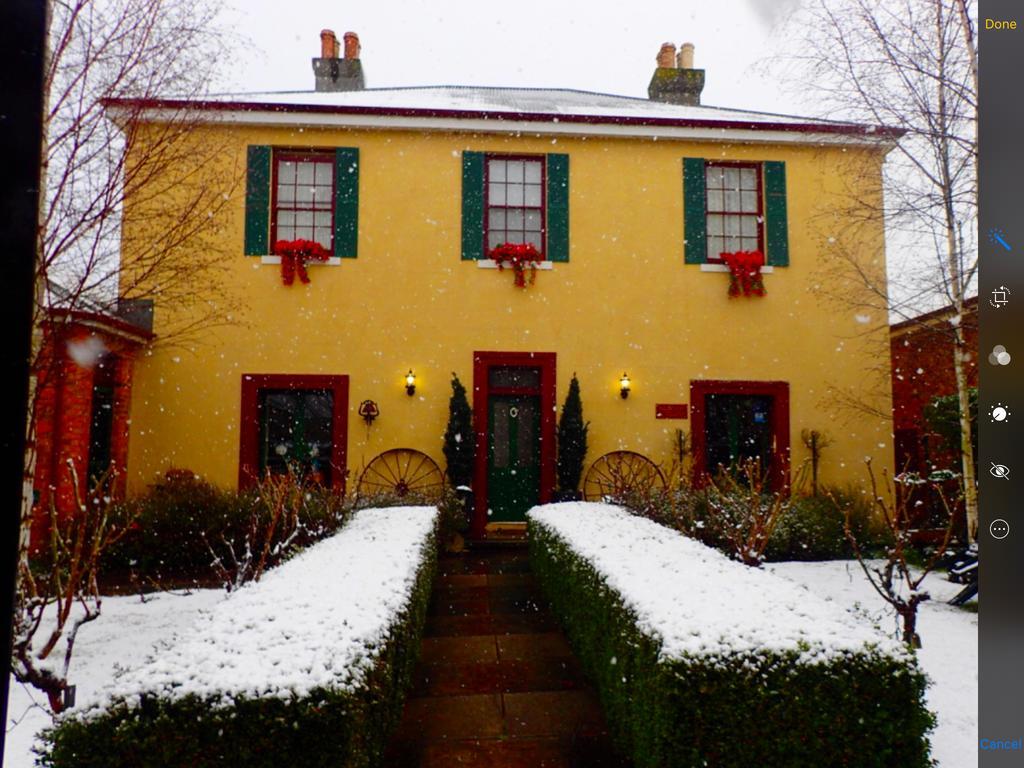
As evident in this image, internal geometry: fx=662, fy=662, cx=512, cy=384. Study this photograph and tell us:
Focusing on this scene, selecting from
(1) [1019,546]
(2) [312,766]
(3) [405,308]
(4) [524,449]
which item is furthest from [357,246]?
(1) [1019,546]

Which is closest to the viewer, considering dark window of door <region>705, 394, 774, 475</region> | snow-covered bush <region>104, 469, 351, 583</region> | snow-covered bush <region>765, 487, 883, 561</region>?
snow-covered bush <region>104, 469, 351, 583</region>

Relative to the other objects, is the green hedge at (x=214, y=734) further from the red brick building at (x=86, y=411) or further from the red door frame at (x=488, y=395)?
the red door frame at (x=488, y=395)

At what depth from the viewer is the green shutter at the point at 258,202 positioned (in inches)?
299

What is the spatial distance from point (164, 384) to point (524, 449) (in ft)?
13.6

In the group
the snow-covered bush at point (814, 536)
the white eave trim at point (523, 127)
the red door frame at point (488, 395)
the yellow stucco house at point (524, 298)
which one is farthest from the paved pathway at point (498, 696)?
the white eave trim at point (523, 127)

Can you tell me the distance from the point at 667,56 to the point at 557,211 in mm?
3600

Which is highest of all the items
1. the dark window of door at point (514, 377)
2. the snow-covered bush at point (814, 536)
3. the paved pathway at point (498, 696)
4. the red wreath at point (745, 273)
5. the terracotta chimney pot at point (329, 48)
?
the terracotta chimney pot at point (329, 48)

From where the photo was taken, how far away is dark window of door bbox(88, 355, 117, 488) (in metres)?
6.64

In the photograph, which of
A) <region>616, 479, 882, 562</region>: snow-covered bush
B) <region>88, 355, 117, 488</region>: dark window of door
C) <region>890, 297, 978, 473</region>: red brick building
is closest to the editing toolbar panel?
<region>616, 479, 882, 562</region>: snow-covered bush

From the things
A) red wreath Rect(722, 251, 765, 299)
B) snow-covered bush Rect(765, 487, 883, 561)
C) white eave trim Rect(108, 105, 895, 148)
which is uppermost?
white eave trim Rect(108, 105, 895, 148)

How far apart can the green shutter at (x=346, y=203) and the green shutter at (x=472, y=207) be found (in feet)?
4.14

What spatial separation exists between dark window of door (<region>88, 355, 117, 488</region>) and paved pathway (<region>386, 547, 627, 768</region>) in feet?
13.3

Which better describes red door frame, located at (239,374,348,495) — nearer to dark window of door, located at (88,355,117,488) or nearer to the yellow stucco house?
the yellow stucco house

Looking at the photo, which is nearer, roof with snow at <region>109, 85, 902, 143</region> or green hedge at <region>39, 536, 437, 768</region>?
green hedge at <region>39, 536, 437, 768</region>
